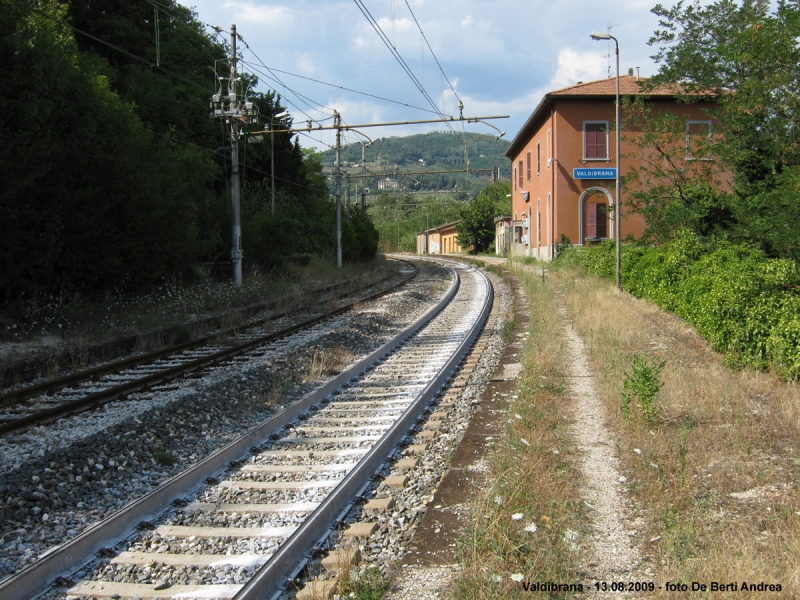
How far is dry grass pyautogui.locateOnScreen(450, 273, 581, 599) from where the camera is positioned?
12.5ft

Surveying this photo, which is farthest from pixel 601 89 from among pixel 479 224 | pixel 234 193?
pixel 479 224

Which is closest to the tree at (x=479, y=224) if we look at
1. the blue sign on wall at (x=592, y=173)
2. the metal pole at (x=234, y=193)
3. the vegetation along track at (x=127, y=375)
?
the blue sign on wall at (x=592, y=173)

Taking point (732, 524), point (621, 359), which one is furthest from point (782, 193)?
point (732, 524)

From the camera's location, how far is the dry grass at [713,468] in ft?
12.5

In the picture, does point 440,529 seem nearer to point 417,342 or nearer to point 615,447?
point 615,447

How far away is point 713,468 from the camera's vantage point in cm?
546

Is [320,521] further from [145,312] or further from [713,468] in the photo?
[145,312]

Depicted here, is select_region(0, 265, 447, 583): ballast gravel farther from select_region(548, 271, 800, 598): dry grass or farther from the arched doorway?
the arched doorway

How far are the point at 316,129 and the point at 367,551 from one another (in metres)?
22.3

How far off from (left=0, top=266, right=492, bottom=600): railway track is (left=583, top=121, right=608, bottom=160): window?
Result: 29.3 meters

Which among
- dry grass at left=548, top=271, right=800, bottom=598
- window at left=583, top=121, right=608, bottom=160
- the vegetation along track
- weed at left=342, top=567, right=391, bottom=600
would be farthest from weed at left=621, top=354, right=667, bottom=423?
window at left=583, top=121, right=608, bottom=160

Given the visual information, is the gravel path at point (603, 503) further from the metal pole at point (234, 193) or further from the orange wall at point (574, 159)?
the orange wall at point (574, 159)

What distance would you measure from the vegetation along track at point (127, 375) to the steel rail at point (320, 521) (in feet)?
12.7

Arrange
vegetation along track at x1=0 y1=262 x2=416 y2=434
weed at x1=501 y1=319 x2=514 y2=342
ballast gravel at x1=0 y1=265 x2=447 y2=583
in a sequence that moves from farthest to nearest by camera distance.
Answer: weed at x1=501 y1=319 x2=514 y2=342, vegetation along track at x1=0 y1=262 x2=416 y2=434, ballast gravel at x1=0 y1=265 x2=447 y2=583
